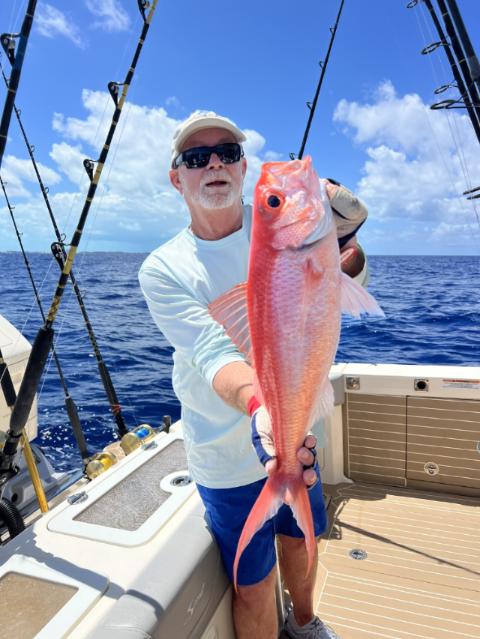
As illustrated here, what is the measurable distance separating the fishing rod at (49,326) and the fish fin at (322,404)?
2.35m

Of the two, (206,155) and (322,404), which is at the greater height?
(206,155)

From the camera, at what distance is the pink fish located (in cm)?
127

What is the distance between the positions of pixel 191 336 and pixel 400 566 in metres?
2.46

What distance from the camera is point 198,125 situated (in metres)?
2.09

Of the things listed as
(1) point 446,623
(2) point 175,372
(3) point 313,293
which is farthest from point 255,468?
(1) point 446,623

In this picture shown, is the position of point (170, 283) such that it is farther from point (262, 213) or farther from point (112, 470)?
point (112, 470)

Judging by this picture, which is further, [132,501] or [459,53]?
[459,53]

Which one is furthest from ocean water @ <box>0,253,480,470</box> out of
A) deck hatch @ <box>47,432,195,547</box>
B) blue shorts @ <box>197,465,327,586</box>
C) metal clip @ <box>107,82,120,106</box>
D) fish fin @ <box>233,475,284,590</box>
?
fish fin @ <box>233,475,284,590</box>

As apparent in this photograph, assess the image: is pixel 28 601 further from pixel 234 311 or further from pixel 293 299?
pixel 293 299

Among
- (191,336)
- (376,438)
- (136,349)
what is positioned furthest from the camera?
(136,349)

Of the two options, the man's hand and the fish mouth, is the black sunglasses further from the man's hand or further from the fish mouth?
the man's hand

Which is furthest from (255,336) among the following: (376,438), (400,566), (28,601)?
(376,438)

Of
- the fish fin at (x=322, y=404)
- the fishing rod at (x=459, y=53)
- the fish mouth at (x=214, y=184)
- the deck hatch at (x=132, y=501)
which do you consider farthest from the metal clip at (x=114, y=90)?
the fishing rod at (x=459, y=53)

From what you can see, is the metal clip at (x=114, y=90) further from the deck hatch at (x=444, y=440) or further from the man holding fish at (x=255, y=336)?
the deck hatch at (x=444, y=440)
